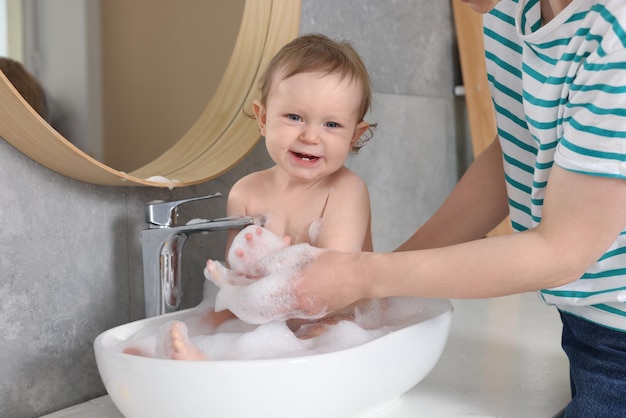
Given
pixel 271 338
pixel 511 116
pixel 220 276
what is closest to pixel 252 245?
pixel 220 276

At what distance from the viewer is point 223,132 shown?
129 cm

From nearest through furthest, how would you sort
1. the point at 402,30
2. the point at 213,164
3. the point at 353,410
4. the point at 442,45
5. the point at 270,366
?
1. the point at 270,366
2. the point at 353,410
3. the point at 213,164
4. the point at 402,30
5. the point at 442,45

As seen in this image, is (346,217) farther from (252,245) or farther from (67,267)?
(67,267)

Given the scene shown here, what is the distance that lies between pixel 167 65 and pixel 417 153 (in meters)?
0.96

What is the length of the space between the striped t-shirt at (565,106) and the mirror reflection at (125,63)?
475mm

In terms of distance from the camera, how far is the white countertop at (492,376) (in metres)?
1.02

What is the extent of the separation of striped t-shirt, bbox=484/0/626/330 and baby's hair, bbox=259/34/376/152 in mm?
203

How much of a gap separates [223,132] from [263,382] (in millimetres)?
600

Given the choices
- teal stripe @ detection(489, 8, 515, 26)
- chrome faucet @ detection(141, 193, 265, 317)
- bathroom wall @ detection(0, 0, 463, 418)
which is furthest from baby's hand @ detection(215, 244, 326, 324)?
teal stripe @ detection(489, 8, 515, 26)

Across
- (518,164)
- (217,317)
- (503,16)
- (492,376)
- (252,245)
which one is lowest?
(492,376)

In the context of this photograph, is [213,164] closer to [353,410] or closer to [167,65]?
[167,65]

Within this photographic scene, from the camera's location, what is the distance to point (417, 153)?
2.00 meters

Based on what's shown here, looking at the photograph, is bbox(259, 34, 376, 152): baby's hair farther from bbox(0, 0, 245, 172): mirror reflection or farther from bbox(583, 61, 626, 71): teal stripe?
bbox(583, 61, 626, 71): teal stripe

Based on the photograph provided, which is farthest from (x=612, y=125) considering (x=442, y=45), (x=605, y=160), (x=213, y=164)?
(x=442, y=45)
